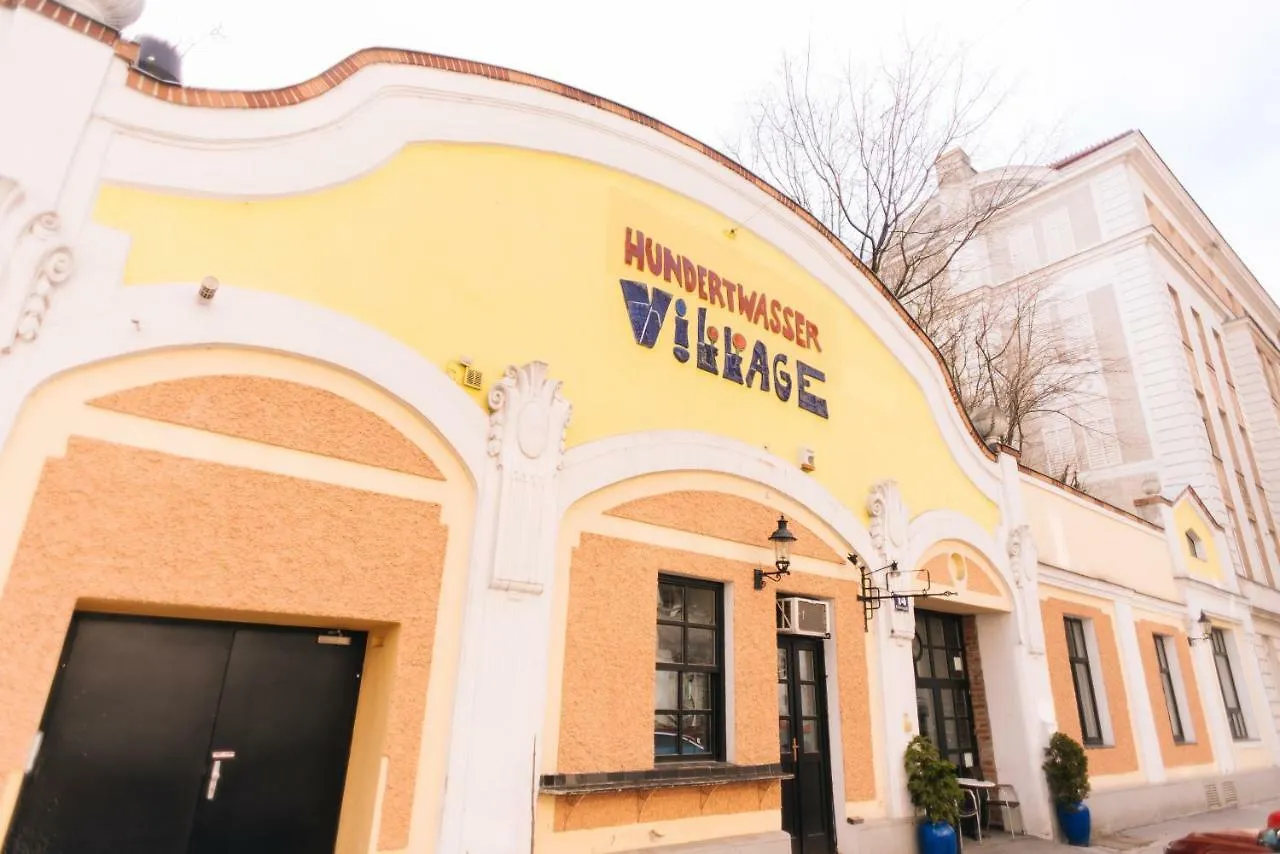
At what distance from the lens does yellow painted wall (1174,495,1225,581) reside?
627 inches

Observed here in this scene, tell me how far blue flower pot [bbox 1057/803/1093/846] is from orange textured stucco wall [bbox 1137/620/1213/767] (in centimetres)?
413

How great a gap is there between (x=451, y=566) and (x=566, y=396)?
6.21ft

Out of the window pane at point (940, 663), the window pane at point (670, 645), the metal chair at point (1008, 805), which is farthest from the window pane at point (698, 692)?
the metal chair at point (1008, 805)

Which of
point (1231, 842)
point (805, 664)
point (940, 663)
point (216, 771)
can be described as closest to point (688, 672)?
point (805, 664)

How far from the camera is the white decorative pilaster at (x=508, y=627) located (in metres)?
5.11

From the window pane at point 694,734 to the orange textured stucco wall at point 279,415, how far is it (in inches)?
133

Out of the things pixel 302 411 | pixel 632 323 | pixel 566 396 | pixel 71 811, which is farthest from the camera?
pixel 632 323

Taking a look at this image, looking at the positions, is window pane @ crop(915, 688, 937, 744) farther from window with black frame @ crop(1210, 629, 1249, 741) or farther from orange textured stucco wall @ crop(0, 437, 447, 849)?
window with black frame @ crop(1210, 629, 1249, 741)

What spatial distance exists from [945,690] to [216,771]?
938cm

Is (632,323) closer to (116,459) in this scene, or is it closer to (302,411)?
(302,411)

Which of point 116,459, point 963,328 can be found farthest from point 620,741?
point 963,328

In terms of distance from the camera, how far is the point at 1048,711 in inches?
405

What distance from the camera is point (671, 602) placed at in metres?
6.97

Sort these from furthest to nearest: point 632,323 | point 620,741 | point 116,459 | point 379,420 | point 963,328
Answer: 1. point 963,328
2. point 632,323
3. point 620,741
4. point 379,420
5. point 116,459
